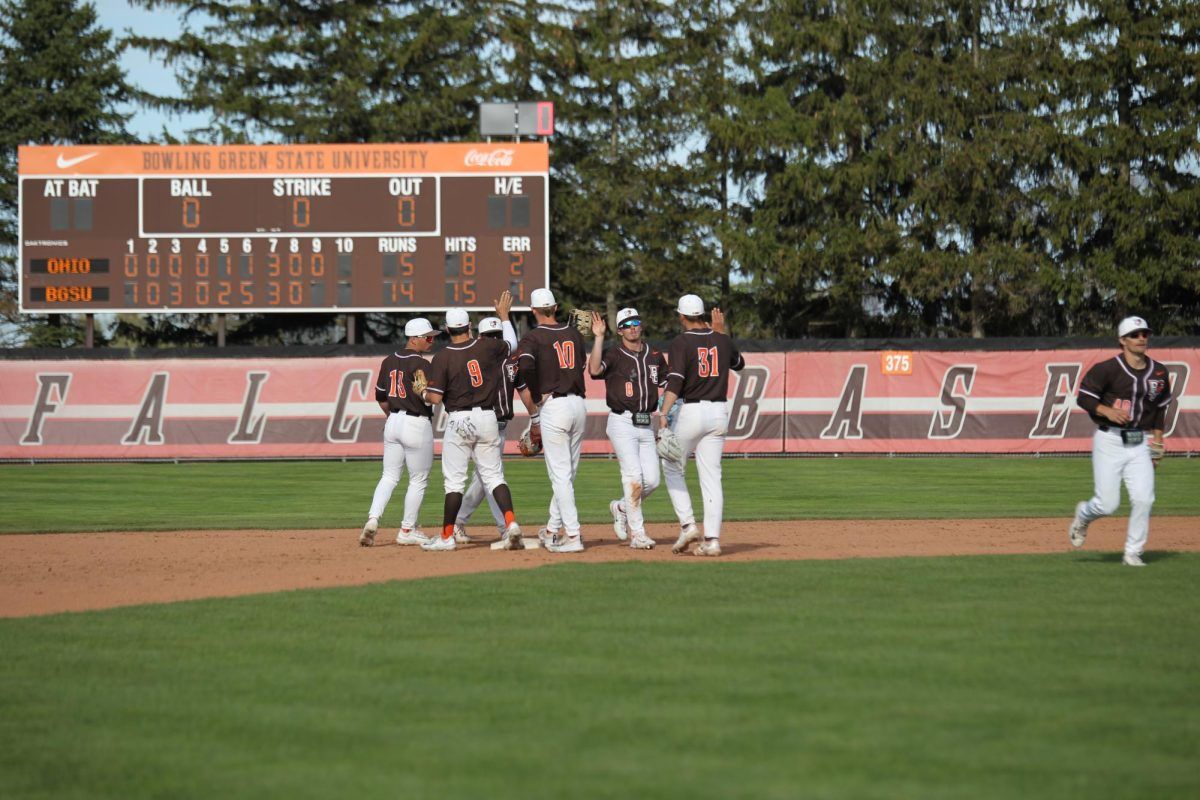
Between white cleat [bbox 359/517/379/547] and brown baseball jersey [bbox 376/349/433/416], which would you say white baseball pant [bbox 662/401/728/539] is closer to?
brown baseball jersey [bbox 376/349/433/416]

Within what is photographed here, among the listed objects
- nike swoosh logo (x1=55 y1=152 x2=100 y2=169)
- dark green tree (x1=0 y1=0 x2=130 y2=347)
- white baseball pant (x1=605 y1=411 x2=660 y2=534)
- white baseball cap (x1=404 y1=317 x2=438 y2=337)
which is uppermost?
dark green tree (x1=0 y1=0 x2=130 y2=347)

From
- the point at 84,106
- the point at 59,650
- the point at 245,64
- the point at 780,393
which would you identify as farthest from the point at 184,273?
the point at 59,650

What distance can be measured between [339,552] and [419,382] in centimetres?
192

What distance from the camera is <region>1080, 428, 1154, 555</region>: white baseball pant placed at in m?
10.9

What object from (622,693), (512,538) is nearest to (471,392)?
(512,538)

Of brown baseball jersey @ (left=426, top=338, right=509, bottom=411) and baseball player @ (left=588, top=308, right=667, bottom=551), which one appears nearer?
baseball player @ (left=588, top=308, right=667, bottom=551)

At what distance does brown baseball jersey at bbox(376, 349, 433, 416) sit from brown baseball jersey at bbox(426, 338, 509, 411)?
0.56 m

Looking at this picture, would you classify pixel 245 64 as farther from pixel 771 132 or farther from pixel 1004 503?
pixel 1004 503

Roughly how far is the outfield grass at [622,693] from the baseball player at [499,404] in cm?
309

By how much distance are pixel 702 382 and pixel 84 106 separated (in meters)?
42.1

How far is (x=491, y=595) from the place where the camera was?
998cm

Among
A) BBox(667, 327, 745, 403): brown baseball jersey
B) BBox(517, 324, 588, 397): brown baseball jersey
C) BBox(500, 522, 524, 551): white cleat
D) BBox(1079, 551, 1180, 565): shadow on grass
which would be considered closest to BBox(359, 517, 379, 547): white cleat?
BBox(500, 522, 524, 551): white cleat

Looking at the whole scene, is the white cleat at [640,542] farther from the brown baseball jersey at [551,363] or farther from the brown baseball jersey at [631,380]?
the brown baseball jersey at [551,363]

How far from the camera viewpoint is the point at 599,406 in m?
29.1
